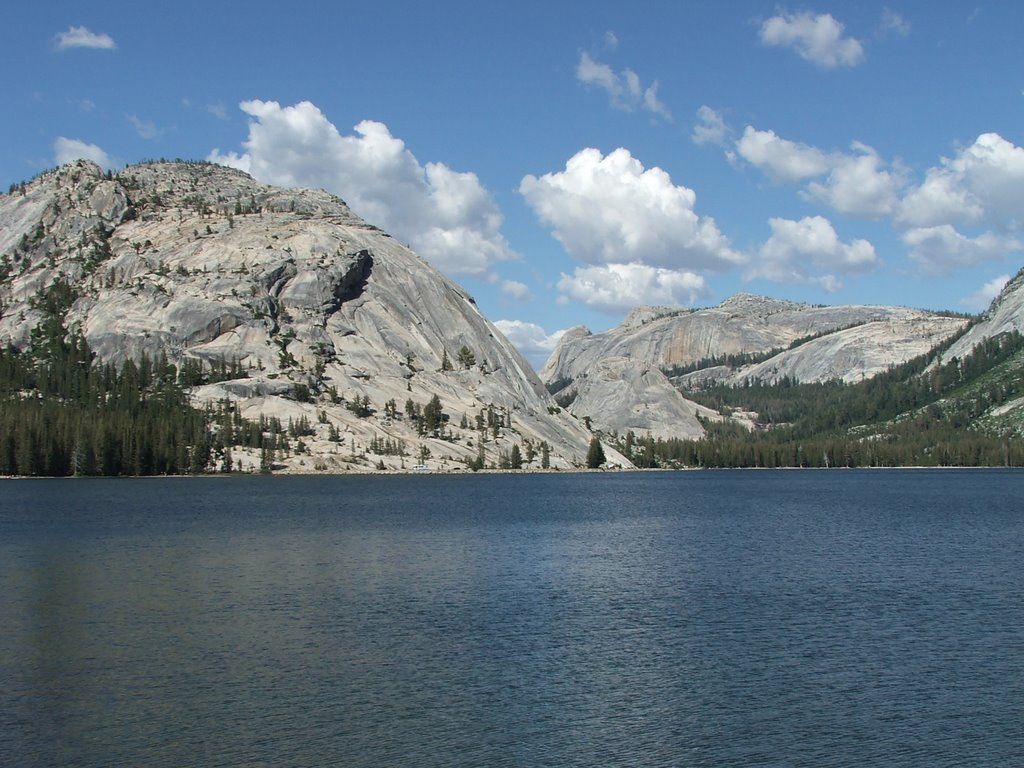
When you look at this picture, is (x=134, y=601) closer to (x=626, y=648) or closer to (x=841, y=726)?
(x=626, y=648)

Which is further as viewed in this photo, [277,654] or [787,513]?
[787,513]

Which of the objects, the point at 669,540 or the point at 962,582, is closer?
the point at 962,582

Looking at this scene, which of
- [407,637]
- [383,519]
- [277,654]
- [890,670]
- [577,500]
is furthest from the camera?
[577,500]

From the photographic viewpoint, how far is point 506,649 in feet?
175

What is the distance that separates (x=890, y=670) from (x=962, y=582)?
30.1 meters

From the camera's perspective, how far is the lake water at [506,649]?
128 feet

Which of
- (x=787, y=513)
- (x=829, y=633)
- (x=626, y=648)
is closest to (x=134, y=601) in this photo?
(x=626, y=648)

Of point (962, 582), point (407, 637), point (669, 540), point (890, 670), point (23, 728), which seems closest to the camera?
point (23, 728)

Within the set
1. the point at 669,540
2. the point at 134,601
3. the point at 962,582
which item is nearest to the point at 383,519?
the point at 669,540

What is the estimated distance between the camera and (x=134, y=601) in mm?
65812

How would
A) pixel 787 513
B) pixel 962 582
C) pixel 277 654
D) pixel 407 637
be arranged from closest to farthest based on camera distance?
pixel 277 654 → pixel 407 637 → pixel 962 582 → pixel 787 513

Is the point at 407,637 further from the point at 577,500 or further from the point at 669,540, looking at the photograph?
the point at 577,500

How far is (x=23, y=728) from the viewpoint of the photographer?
131 feet

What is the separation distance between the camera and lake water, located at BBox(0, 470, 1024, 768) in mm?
38969
